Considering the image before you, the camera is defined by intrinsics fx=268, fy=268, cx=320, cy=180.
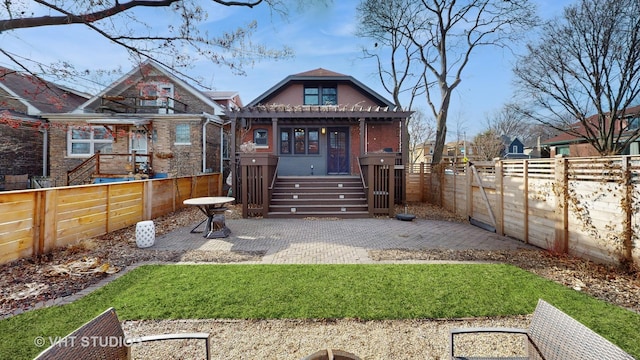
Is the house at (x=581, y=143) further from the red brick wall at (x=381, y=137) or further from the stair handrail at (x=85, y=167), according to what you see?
the stair handrail at (x=85, y=167)

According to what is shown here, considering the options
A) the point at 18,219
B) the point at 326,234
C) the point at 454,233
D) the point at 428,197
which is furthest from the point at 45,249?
the point at 428,197

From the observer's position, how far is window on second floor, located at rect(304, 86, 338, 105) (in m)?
16.4

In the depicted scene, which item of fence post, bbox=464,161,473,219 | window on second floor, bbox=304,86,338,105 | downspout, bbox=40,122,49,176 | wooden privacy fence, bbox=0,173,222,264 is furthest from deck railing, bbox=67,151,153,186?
fence post, bbox=464,161,473,219

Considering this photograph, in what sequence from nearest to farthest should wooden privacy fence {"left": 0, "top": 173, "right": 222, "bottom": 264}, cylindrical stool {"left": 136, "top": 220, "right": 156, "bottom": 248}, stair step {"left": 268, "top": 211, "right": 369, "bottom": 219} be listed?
wooden privacy fence {"left": 0, "top": 173, "right": 222, "bottom": 264} → cylindrical stool {"left": 136, "top": 220, "right": 156, "bottom": 248} → stair step {"left": 268, "top": 211, "right": 369, "bottom": 219}

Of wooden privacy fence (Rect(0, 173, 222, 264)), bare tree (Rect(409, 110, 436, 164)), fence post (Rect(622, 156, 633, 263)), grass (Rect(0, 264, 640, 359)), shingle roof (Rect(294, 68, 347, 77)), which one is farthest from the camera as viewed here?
bare tree (Rect(409, 110, 436, 164))

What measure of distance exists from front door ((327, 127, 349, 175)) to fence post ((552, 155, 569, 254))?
33.8 feet

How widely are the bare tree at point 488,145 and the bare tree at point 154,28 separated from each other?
28005 millimetres

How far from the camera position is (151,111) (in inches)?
642

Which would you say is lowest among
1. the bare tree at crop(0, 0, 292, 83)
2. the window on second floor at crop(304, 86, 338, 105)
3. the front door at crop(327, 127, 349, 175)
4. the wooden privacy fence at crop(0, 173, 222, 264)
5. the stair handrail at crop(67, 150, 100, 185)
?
the wooden privacy fence at crop(0, 173, 222, 264)

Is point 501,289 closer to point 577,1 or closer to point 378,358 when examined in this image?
point 378,358

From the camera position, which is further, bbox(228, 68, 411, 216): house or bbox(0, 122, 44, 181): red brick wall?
bbox(228, 68, 411, 216): house

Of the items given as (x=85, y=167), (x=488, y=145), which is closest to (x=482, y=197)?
(x=85, y=167)

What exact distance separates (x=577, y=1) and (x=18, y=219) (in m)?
20.6

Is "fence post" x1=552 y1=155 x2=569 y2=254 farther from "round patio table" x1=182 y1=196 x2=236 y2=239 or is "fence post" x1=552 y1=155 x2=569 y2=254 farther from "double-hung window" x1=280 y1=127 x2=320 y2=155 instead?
"double-hung window" x1=280 y1=127 x2=320 y2=155
